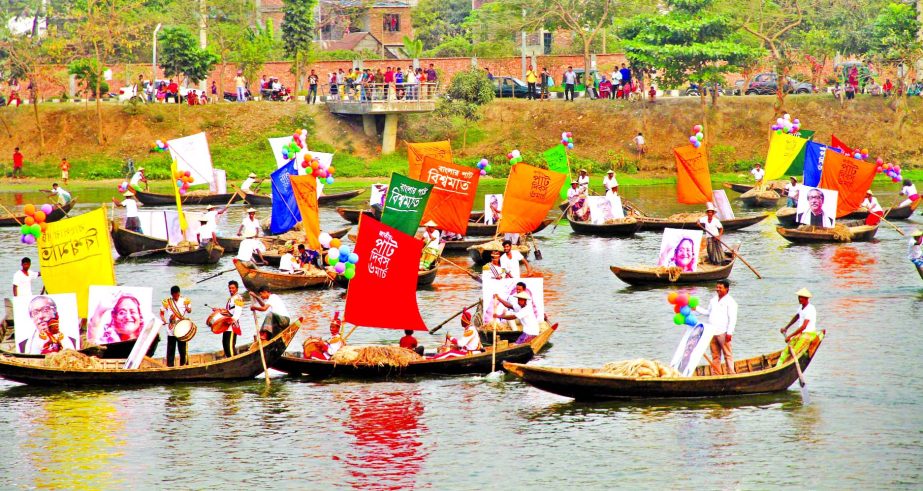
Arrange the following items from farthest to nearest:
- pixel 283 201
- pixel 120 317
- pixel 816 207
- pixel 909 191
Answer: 1. pixel 909 191
2. pixel 816 207
3. pixel 283 201
4. pixel 120 317

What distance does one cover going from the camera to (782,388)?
23.8 metres

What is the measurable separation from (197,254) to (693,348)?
21.8 metres

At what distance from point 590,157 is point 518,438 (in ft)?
153

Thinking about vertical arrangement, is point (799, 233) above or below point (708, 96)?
below

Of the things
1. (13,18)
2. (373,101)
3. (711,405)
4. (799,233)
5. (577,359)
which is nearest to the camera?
(711,405)

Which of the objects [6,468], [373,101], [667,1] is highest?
[667,1]

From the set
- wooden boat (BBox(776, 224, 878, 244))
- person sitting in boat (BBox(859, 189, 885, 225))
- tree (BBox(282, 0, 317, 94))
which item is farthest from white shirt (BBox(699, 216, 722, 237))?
tree (BBox(282, 0, 317, 94))

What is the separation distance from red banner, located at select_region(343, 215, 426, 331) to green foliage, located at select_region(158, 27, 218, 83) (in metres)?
45.1

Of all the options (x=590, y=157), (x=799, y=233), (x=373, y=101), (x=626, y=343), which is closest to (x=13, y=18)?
(x=373, y=101)

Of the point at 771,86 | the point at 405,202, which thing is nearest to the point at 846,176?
the point at 405,202

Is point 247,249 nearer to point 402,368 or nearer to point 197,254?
point 197,254

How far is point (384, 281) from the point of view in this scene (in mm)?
25438

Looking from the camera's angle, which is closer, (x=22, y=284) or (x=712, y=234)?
(x=22, y=284)

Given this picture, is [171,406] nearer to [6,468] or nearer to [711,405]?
[6,468]
